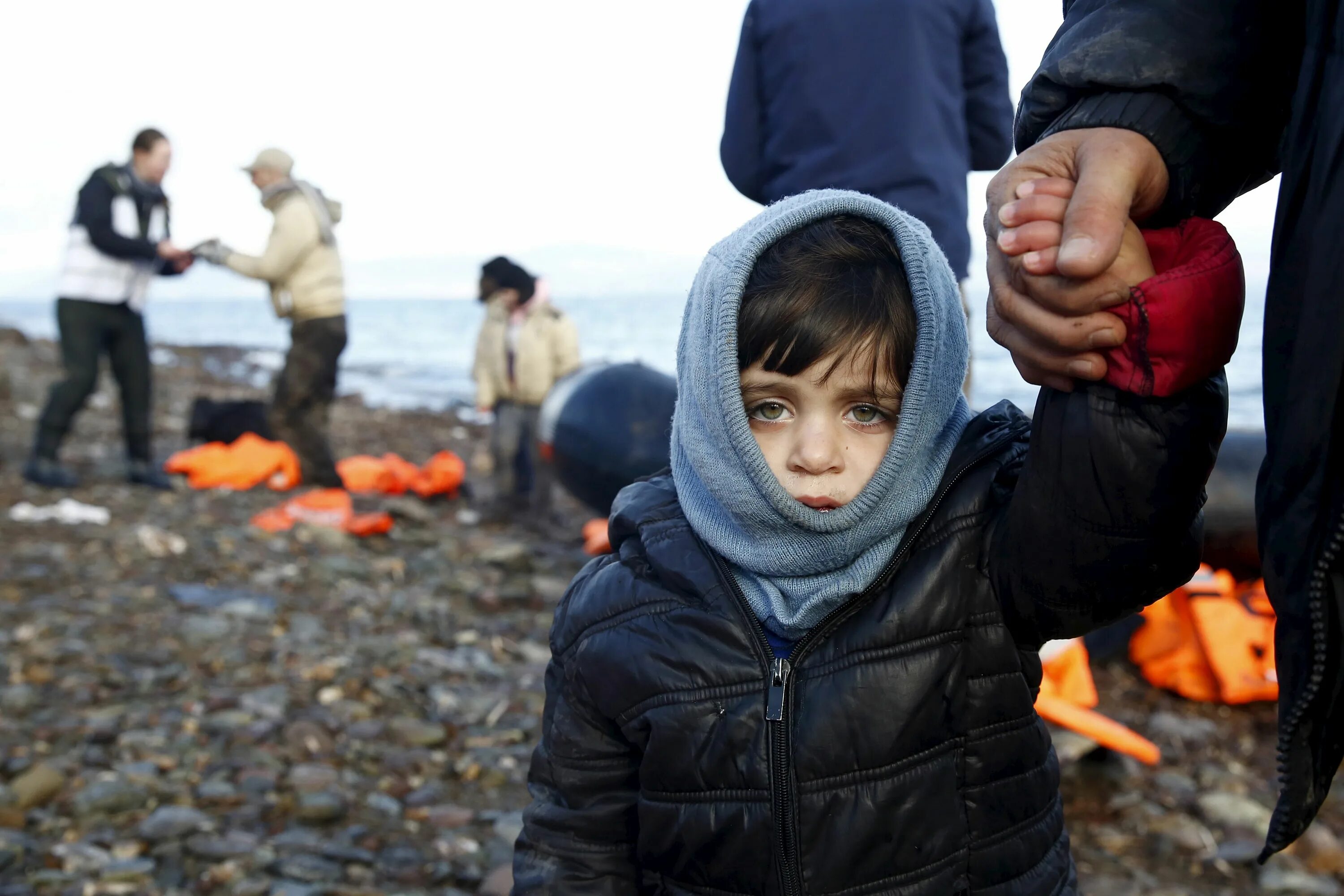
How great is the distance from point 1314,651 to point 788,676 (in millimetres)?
766

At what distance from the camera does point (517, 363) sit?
26.9ft

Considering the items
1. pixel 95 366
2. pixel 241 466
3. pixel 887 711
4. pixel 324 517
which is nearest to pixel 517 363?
pixel 324 517

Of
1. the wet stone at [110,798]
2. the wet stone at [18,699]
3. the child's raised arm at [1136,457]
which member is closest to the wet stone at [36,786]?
the wet stone at [110,798]

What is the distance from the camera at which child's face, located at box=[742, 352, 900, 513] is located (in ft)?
5.54

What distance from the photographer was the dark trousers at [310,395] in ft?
26.4

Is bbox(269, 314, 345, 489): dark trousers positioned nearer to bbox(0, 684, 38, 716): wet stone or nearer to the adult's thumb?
bbox(0, 684, 38, 716): wet stone

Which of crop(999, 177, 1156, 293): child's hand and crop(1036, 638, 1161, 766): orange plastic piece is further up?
crop(999, 177, 1156, 293): child's hand

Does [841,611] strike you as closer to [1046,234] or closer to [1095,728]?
[1046,234]

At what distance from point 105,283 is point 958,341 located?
738 cm

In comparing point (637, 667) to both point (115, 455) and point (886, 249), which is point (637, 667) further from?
point (115, 455)

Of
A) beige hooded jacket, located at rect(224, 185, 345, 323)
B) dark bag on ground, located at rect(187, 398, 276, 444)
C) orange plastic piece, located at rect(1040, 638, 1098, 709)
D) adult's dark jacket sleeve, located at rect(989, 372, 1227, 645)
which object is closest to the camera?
adult's dark jacket sleeve, located at rect(989, 372, 1227, 645)

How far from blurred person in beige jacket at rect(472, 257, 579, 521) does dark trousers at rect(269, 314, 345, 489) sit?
3.45ft

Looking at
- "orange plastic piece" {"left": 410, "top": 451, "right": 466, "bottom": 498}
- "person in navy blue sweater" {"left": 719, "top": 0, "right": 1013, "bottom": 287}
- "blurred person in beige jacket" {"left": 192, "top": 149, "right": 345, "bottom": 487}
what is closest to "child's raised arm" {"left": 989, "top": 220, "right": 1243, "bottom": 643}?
"person in navy blue sweater" {"left": 719, "top": 0, "right": 1013, "bottom": 287}

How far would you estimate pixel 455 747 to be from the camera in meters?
3.99
